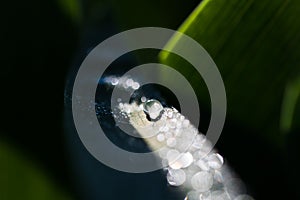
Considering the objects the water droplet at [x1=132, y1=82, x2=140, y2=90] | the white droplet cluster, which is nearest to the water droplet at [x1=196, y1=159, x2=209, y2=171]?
the white droplet cluster

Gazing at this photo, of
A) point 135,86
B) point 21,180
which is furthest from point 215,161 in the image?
point 21,180

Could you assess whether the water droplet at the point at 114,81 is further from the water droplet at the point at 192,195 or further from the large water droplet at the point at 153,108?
the water droplet at the point at 192,195

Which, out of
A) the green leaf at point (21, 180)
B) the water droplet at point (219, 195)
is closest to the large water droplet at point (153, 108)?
the water droplet at point (219, 195)

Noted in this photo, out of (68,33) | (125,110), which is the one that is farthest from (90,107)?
(68,33)

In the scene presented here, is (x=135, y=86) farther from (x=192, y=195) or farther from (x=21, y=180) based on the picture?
(x=21, y=180)

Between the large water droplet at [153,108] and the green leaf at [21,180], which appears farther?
the green leaf at [21,180]

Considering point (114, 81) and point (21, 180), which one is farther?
point (21, 180)
